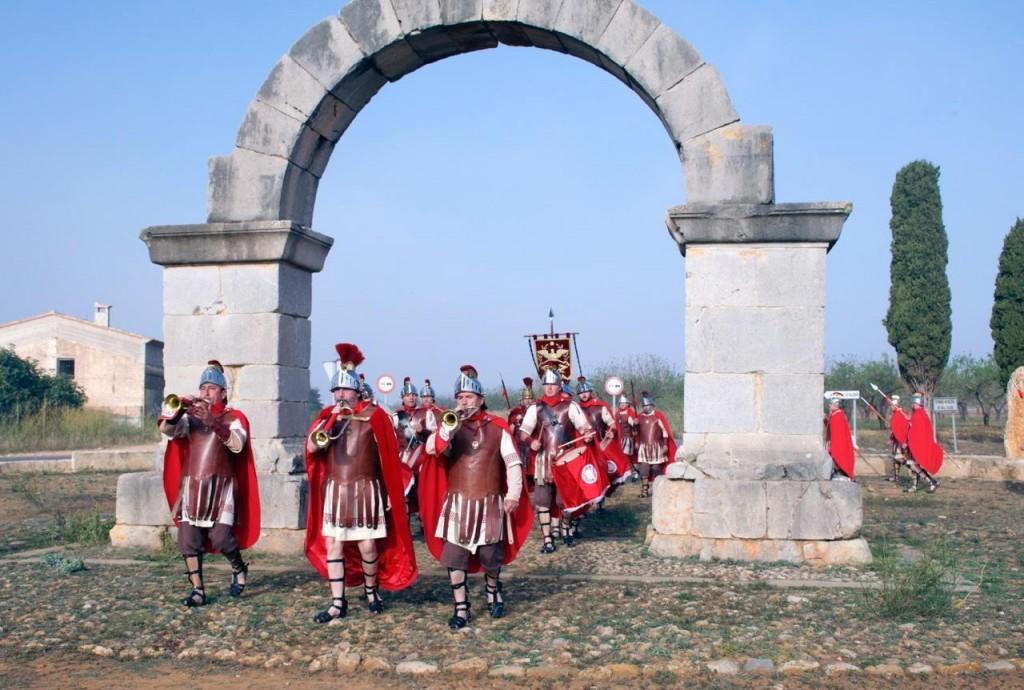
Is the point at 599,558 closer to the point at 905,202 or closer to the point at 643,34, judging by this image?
the point at 643,34

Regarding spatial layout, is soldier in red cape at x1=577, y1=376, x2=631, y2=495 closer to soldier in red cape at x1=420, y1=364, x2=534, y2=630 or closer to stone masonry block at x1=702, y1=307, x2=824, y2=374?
stone masonry block at x1=702, y1=307, x2=824, y2=374

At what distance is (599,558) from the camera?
28.2 feet

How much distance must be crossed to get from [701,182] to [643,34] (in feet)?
4.59

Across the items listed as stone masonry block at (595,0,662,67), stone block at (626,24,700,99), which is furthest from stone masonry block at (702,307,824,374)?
stone masonry block at (595,0,662,67)

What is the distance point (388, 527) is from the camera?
6738mm

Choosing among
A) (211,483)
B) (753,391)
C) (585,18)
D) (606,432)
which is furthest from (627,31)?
(211,483)

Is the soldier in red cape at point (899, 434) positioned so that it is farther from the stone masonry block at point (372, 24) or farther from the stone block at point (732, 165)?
the stone masonry block at point (372, 24)

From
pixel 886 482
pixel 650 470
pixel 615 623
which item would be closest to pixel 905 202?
pixel 886 482

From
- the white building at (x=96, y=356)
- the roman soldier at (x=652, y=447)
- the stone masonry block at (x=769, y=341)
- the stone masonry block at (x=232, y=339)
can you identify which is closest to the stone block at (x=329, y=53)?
the stone masonry block at (x=232, y=339)

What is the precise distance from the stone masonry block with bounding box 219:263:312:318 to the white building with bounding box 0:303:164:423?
26875 millimetres

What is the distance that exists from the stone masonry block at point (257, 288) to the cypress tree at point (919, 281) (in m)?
23.3

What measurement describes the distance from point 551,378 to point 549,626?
4.49 meters

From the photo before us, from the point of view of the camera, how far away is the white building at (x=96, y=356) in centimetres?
3412

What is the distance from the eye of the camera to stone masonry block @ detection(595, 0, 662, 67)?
8.39 m
